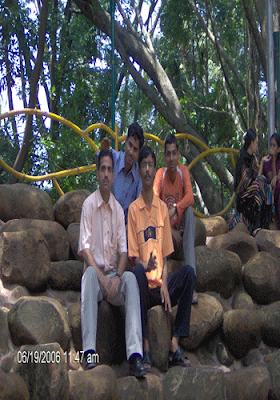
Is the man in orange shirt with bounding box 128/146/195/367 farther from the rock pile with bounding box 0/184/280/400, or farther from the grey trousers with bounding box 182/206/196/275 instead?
the grey trousers with bounding box 182/206/196/275

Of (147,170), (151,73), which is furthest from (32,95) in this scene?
(147,170)

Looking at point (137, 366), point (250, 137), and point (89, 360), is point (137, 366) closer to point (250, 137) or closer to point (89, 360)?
point (89, 360)

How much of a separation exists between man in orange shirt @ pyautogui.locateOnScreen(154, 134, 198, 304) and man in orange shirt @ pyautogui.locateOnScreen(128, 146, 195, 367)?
0.29 metres

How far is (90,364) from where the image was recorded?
3.03 meters

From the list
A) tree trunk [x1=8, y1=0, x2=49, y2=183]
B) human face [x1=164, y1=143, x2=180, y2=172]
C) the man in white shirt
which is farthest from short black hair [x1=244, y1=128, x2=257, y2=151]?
tree trunk [x1=8, y1=0, x2=49, y2=183]

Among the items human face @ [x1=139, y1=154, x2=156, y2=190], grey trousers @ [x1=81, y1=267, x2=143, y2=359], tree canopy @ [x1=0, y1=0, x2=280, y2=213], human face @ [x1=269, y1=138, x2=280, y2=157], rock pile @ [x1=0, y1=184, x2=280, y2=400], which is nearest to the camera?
rock pile @ [x1=0, y1=184, x2=280, y2=400]

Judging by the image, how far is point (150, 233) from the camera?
364cm

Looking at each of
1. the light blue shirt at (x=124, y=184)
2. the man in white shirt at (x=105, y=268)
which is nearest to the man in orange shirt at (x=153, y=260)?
the man in white shirt at (x=105, y=268)

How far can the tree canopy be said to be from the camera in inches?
297

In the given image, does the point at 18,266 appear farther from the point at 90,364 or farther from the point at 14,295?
the point at 90,364

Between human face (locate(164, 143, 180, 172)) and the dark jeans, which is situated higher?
human face (locate(164, 143, 180, 172))

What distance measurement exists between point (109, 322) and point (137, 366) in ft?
1.42

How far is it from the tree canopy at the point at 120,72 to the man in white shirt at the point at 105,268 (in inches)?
120

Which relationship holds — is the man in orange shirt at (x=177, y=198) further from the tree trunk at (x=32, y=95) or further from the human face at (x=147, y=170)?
the tree trunk at (x=32, y=95)
